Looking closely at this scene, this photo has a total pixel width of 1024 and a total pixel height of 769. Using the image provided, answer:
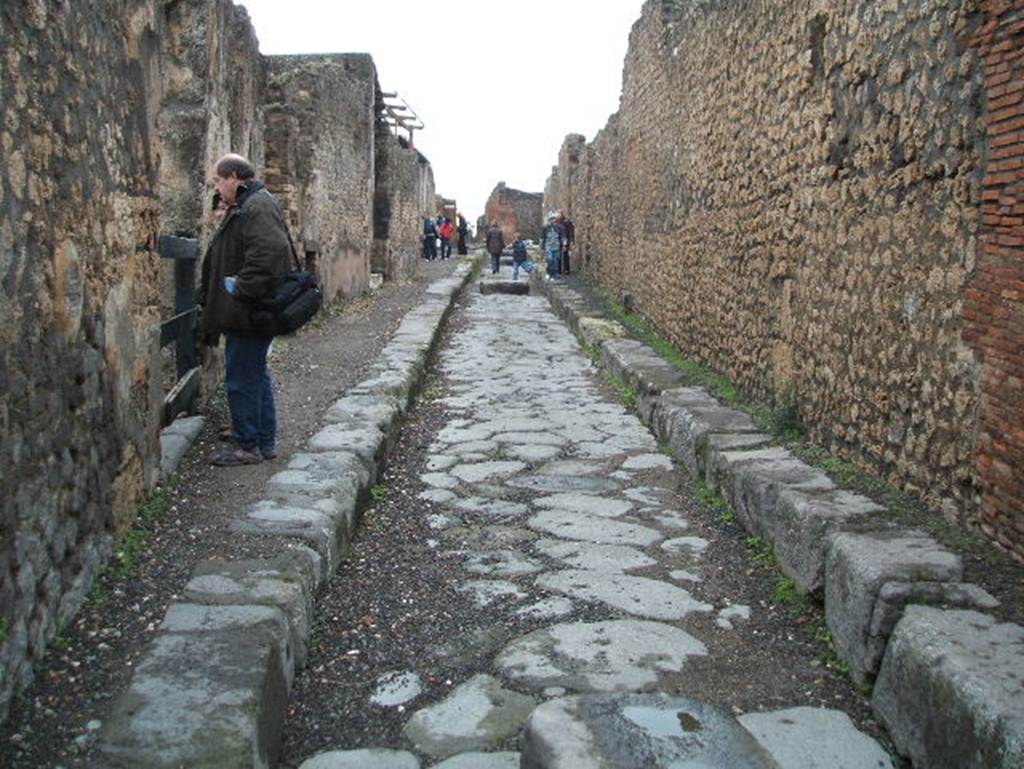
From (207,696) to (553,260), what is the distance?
1721 centimetres

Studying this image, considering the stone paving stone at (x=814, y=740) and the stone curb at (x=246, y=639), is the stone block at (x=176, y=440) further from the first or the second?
the stone paving stone at (x=814, y=740)

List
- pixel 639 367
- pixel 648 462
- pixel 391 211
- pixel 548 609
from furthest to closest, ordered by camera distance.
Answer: pixel 391 211
pixel 639 367
pixel 648 462
pixel 548 609

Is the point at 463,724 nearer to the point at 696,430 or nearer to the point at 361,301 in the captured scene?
the point at 696,430

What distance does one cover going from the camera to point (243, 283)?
14.7ft

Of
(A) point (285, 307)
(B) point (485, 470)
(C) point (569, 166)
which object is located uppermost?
(C) point (569, 166)

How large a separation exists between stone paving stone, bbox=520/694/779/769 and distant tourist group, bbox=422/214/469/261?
2552cm

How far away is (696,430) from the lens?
17.4 ft

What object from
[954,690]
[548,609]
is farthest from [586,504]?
[954,690]

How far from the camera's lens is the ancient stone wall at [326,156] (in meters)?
9.90

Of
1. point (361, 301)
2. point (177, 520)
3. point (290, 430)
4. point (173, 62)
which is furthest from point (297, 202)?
point (177, 520)

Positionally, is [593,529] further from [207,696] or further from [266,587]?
[207,696]

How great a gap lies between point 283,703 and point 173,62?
4214 mm

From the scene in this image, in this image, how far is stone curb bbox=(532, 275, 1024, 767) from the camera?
230 centimetres

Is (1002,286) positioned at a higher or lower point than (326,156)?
lower
